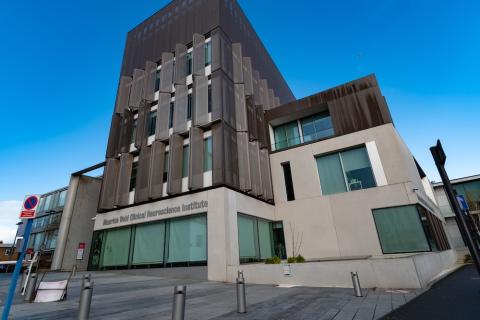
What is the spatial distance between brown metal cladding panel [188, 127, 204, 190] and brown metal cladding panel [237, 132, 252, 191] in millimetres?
2798

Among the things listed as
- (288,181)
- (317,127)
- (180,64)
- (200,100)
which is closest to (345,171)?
(288,181)

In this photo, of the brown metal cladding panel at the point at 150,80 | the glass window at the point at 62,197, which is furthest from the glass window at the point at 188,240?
the glass window at the point at 62,197

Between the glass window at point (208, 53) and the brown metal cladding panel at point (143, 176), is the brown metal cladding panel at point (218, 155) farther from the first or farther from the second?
the glass window at point (208, 53)

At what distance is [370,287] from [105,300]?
1029 centimetres

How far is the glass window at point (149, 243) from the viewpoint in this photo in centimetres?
1753

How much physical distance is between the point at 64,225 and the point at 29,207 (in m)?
22.3

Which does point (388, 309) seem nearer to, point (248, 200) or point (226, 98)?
point (248, 200)

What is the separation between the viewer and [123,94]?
2577 centimetres

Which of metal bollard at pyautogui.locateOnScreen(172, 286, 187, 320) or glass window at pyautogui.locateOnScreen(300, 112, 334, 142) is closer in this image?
metal bollard at pyautogui.locateOnScreen(172, 286, 187, 320)

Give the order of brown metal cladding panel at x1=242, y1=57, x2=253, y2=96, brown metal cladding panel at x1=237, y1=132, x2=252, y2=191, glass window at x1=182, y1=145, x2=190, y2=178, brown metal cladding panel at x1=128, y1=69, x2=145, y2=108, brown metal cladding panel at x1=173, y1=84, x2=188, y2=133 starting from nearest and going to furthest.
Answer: brown metal cladding panel at x1=237, y1=132, x2=252, y2=191
glass window at x1=182, y1=145, x2=190, y2=178
brown metal cladding panel at x1=173, y1=84, x2=188, y2=133
brown metal cladding panel at x1=242, y1=57, x2=253, y2=96
brown metal cladding panel at x1=128, y1=69, x2=145, y2=108

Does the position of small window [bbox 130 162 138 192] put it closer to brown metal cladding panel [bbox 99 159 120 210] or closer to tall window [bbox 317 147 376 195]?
brown metal cladding panel [bbox 99 159 120 210]

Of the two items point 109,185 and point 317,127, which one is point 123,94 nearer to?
point 109,185

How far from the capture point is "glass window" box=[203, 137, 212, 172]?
17641 millimetres

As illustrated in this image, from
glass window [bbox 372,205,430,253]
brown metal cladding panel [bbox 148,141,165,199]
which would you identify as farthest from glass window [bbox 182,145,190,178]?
glass window [bbox 372,205,430,253]
